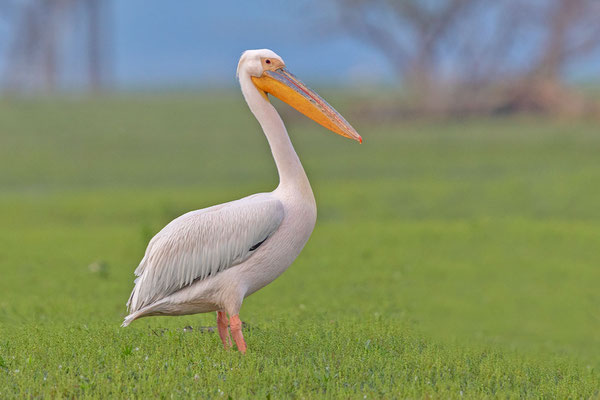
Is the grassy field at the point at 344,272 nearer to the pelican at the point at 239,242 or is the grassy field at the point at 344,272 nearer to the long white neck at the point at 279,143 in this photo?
the pelican at the point at 239,242

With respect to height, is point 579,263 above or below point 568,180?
below

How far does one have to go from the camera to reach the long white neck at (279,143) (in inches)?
298

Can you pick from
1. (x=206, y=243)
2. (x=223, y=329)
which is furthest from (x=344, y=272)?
(x=206, y=243)

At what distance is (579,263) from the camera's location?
14.9 metres

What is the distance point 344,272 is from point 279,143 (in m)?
6.47

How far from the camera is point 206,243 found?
292 inches

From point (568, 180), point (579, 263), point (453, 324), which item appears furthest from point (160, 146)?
point (453, 324)

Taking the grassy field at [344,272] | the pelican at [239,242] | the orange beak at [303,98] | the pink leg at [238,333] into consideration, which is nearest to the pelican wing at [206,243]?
the pelican at [239,242]

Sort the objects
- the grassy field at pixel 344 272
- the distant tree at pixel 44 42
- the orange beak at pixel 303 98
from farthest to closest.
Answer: the distant tree at pixel 44 42, the orange beak at pixel 303 98, the grassy field at pixel 344 272

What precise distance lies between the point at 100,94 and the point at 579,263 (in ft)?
175

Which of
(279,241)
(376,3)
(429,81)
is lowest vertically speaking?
(279,241)

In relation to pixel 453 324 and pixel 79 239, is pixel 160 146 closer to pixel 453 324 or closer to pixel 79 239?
pixel 79 239

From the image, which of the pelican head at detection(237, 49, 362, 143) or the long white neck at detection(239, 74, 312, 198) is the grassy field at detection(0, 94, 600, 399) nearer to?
the long white neck at detection(239, 74, 312, 198)

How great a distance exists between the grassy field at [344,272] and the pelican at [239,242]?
49 centimetres
